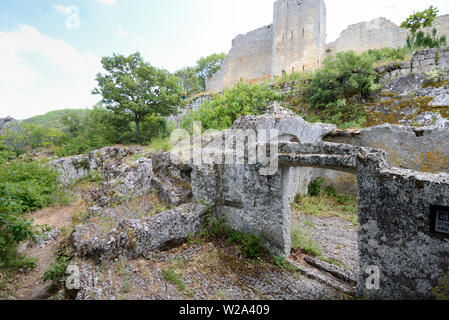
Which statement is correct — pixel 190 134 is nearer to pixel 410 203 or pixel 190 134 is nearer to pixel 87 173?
pixel 87 173

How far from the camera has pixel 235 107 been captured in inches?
398

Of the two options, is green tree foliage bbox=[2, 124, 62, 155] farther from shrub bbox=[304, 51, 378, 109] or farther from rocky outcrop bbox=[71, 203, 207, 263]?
shrub bbox=[304, 51, 378, 109]

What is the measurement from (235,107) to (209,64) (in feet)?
103

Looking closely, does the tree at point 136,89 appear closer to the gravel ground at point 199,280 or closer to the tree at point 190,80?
Result: the gravel ground at point 199,280

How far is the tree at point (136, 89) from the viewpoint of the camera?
1269cm

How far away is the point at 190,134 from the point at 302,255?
775 cm

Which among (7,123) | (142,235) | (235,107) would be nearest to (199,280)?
(142,235)

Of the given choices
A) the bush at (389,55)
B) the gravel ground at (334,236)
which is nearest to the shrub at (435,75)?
the bush at (389,55)

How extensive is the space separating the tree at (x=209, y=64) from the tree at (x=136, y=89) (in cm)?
2459

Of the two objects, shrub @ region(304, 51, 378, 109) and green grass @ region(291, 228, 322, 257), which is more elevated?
shrub @ region(304, 51, 378, 109)

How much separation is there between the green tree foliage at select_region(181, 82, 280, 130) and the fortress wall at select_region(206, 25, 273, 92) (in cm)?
1181

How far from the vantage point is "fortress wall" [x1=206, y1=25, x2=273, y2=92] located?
22.1 meters

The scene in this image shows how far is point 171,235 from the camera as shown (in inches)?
189

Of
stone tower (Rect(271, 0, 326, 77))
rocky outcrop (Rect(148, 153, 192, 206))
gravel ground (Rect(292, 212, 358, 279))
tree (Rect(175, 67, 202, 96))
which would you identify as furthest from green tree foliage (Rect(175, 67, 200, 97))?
gravel ground (Rect(292, 212, 358, 279))
